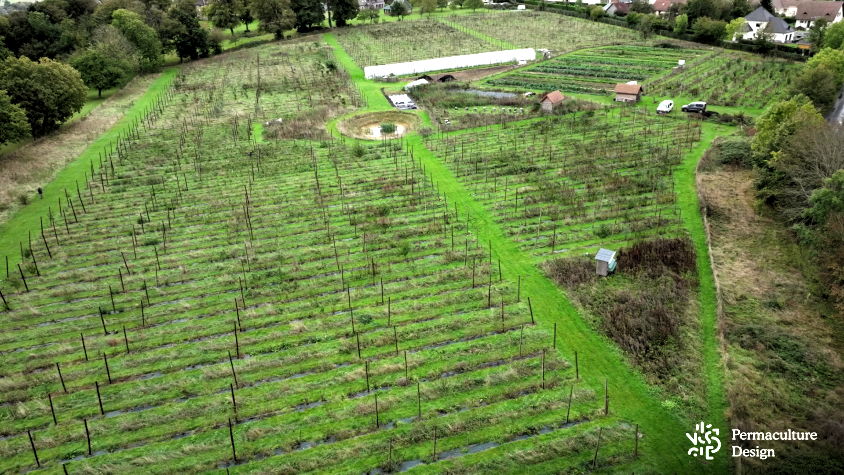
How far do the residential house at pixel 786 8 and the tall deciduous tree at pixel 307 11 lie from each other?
62243mm

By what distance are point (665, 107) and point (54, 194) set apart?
39.2 m

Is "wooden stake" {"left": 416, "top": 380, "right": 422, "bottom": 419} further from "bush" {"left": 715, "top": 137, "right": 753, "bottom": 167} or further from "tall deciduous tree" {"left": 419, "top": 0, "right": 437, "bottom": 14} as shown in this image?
"tall deciduous tree" {"left": 419, "top": 0, "right": 437, "bottom": 14}

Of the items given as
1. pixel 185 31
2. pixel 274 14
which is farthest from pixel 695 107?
pixel 274 14

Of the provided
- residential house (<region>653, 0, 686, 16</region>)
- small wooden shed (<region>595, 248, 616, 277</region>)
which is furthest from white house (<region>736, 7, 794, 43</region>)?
small wooden shed (<region>595, 248, 616, 277</region>)

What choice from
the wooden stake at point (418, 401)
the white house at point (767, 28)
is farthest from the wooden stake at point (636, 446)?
the white house at point (767, 28)

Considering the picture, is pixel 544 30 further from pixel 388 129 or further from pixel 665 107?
pixel 388 129

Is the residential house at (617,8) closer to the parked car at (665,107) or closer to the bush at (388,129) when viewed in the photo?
the parked car at (665,107)

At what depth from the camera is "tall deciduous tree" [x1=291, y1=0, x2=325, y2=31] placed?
74188 mm

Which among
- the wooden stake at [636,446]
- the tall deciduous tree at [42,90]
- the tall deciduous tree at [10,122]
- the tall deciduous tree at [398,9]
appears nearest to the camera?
the wooden stake at [636,446]

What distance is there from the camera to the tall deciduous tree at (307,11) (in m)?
74.2

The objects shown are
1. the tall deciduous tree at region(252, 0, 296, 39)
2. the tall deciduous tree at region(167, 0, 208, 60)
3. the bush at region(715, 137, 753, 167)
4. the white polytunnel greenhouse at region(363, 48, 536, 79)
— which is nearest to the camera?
the bush at region(715, 137, 753, 167)

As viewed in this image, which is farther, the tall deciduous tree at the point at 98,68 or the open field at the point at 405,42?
the open field at the point at 405,42

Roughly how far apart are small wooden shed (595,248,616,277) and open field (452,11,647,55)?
45.7m

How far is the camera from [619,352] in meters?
16.7
